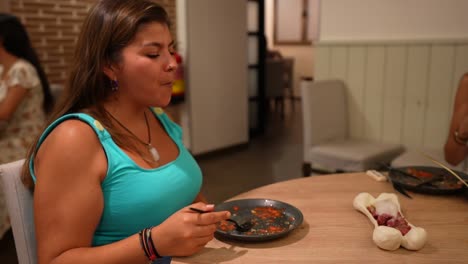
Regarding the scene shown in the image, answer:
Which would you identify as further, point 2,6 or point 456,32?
point 2,6

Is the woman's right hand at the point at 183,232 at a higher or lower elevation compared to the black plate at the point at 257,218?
higher

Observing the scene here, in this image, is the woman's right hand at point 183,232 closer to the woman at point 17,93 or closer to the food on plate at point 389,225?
the food on plate at point 389,225

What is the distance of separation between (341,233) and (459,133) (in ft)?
3.89

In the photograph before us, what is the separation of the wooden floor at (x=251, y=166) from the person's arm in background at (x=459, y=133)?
1.88 meters

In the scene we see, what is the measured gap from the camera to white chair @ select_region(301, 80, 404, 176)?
112 inches

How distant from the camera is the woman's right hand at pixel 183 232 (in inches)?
37.1

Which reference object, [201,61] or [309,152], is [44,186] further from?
[201,61]

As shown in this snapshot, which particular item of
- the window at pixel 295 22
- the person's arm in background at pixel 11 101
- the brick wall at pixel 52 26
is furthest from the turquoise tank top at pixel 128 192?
the window at pixel 295 22

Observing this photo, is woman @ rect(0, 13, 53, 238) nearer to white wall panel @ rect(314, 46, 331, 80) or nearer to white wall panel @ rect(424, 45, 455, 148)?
white wall panel @ rect(314, 46, 331, 80)

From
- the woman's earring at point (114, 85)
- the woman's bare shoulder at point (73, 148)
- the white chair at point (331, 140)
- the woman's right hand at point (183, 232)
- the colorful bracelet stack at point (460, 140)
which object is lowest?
the white chair at point (331, 140)

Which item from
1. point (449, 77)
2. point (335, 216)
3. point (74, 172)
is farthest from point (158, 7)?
point (449, 77)

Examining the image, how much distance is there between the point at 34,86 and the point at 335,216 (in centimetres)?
227

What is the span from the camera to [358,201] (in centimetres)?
125

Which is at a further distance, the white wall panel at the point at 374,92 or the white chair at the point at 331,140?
the white wall panel at the point at 374,92
